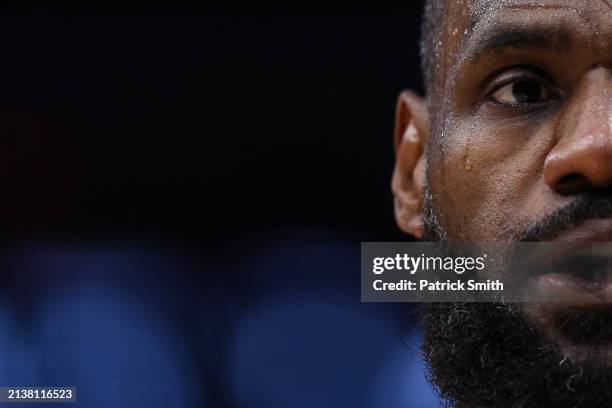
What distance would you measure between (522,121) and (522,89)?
0.22 ft

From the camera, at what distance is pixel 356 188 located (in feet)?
11.2

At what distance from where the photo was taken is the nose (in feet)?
4.54


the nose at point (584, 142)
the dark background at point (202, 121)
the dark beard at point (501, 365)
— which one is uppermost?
the dark background at point (202, 121)

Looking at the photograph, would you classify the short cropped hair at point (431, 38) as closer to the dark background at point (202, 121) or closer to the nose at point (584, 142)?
the nose at point (584, 142)

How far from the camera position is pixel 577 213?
1409 millimetres

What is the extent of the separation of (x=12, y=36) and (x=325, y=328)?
1.58m

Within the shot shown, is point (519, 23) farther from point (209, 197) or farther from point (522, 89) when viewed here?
point (209, 197)

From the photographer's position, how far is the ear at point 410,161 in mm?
2068

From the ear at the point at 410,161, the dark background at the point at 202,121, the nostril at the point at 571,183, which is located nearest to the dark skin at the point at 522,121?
the nostril at the point at 571,183

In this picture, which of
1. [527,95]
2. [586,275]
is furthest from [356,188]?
[586,275]

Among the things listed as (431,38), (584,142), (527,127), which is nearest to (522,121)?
(527,127)

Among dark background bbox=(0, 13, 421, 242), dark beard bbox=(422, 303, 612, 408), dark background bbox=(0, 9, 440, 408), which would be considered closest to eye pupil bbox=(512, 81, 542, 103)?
dark beard bbox=(422, 303, 612, 408)

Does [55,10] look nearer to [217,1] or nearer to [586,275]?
[217,1]

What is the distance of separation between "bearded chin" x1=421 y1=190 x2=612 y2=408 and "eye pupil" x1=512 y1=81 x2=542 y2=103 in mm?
320
